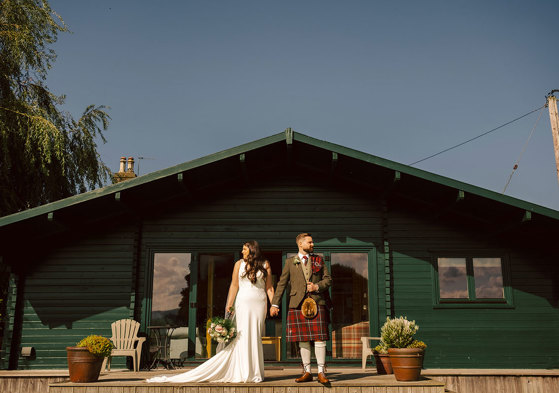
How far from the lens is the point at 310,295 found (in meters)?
6.55

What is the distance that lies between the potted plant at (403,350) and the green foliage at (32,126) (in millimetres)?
9144

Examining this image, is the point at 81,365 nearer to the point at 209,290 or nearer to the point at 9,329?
the point at 209,290

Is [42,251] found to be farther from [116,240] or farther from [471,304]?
[471,304]

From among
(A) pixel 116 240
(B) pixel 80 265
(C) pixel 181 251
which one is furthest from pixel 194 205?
(B) pixel 80 265

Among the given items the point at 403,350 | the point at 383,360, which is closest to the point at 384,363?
the point at 383,360

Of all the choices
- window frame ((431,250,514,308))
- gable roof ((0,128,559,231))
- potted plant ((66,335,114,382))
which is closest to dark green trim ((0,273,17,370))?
gable roof ((0,128,559,231))

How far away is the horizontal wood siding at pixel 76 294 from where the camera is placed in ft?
31.0

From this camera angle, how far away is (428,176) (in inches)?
351

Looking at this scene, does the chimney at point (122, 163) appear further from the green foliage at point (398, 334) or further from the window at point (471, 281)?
the green foliage at point (398, 334)

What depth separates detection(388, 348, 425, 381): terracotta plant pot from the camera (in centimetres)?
670

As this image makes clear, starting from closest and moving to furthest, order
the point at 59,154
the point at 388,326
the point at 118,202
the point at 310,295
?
the point at 310,295, the point at 388,326, the point at 118,202, the point at 59,154

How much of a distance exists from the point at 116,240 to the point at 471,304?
660 centimetres

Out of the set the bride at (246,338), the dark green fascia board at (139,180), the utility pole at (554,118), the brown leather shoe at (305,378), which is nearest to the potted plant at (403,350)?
the brown leather shoe at (305,378)

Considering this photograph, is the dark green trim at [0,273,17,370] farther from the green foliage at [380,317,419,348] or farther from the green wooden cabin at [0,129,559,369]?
the green foliage at [380,317,419,348]
